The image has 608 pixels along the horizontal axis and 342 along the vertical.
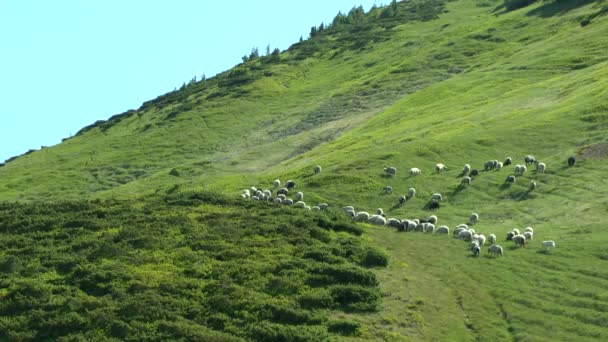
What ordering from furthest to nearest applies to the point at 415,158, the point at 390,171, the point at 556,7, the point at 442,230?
the point at 556,7, the point at 415,158, the point at 390,171, the point at 442,230

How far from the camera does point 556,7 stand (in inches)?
6304

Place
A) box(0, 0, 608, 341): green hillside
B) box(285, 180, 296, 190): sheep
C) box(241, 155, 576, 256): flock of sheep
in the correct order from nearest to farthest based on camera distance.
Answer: box(0, 0, 608, 341): green hillside < box(241, 155, 576, 256): flock of sheep < box(285, 180, 296, 190): sheep

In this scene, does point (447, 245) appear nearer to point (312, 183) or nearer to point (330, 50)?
point (312, 183)

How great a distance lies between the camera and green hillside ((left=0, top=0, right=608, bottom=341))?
45.1 meters

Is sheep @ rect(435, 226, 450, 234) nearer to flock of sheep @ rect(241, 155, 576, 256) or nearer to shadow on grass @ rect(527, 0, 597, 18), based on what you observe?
flock of sheep @ rect(241, 155, 576, 256)

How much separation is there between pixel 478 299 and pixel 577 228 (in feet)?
52.3

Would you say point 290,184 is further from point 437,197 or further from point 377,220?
point 377,220

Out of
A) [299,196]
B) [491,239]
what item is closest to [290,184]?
[299,196]

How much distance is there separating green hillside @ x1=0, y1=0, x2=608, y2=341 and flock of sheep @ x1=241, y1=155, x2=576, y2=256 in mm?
731

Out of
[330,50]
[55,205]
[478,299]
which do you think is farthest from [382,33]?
[478,299]

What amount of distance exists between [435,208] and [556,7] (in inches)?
3965

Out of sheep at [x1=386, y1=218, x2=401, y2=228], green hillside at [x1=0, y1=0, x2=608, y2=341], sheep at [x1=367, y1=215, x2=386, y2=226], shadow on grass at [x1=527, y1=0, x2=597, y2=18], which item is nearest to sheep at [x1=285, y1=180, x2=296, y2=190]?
green hillside at [x1=0, y1=0, x2=608, y2=341]

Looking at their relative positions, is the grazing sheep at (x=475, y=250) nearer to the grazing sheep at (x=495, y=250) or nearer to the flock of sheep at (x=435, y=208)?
the flock of sheep at (x=435, y=208)

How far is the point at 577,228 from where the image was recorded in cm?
5912
